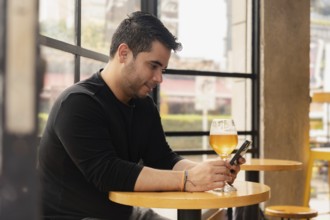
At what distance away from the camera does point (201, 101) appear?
409 cm

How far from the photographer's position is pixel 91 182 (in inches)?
61.5

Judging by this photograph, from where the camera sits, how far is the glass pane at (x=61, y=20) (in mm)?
1872

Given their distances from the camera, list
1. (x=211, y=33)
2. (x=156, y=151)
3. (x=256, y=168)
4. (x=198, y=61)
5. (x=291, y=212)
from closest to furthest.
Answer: (x=156, y=151), (x=256, y=168), (x=291, y=212), (x=198, y=61), (x=211, y=33)

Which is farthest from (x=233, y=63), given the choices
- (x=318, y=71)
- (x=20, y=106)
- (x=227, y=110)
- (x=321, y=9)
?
(x=321, y=9)

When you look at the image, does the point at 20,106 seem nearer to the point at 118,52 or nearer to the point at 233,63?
the point at 118,52

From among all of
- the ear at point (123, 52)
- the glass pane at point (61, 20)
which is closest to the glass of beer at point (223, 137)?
the ear at point (123, 52)

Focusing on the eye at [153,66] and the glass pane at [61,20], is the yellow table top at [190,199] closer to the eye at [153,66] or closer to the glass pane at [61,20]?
the eye at [153,66]

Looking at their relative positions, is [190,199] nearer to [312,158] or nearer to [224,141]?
[224,141]

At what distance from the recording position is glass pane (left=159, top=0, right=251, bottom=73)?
3.66 metres

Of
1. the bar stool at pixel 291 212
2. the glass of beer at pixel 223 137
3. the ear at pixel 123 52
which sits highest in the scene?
the ear at pixel 123 52

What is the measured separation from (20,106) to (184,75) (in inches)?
138

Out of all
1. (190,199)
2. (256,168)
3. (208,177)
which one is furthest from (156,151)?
(256,168)

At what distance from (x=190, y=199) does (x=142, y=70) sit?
700 millimetres

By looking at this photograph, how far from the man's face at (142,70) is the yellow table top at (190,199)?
521mm
